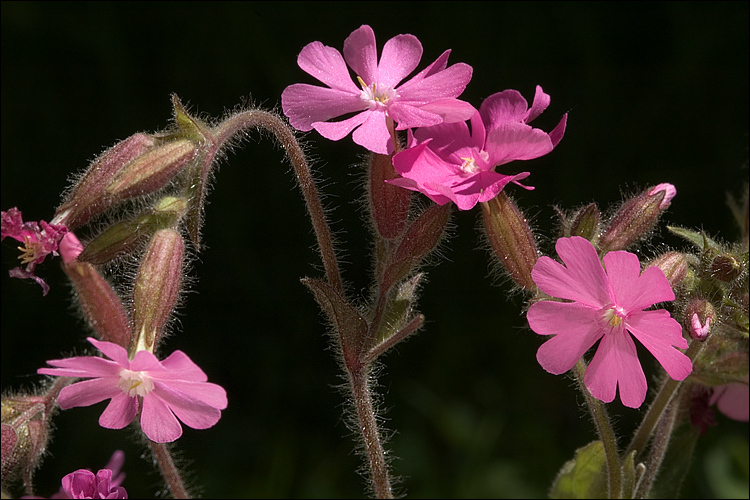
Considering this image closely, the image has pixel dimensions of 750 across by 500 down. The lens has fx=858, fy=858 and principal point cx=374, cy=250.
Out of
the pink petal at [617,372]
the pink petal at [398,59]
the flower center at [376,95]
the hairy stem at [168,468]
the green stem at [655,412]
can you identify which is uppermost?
the pink petal at [398,59]

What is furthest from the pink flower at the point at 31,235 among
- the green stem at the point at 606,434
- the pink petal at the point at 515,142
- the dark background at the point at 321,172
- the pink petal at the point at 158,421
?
the dark background at the point at 321,172

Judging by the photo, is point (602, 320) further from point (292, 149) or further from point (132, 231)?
point (132, 231)

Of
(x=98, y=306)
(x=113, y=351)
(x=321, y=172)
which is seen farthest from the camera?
(x=321, y=172)

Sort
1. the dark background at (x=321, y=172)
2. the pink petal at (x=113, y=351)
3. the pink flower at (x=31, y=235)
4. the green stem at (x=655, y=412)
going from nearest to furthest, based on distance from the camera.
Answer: the pink petal at (x=113, y=351) < the pink flower at (x=31, y=235) < the green stem at (x=655, y=412) < the dark background at (x=321, y=172)

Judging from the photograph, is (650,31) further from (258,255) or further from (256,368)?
(256,368)

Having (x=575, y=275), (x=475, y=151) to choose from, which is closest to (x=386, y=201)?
(x=475, y=151)

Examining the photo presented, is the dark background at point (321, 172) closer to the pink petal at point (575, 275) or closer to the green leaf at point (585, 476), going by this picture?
the green leaf at point (585, 476)
